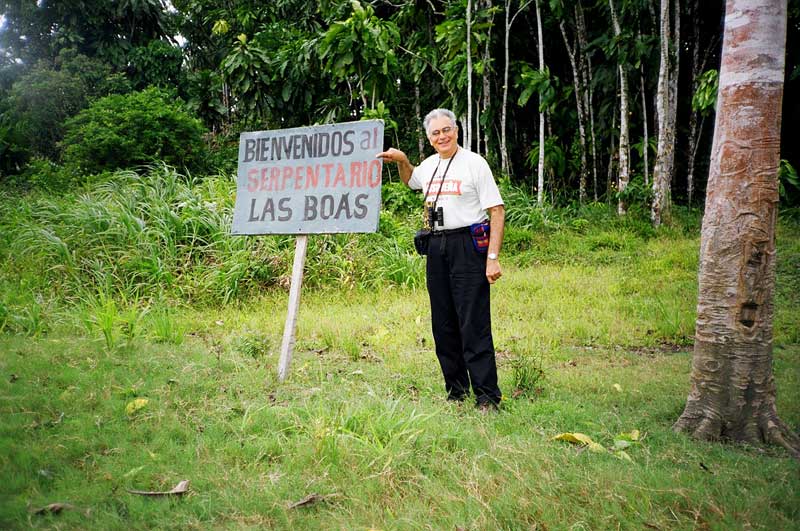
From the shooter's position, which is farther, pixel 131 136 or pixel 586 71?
pixel 586 71

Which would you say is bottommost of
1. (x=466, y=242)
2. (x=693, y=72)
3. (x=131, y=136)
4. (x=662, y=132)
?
(x=466, y=242)

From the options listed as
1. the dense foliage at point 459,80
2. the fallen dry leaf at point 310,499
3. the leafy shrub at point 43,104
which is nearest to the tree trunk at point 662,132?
the dense foliage at point 459,80

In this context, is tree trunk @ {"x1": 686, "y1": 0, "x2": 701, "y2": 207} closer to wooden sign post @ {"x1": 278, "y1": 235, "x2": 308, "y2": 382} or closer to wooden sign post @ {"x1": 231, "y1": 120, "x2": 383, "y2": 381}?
wooden sign post @ {"x1": 231, "y1": 120, "x2": 383, "y2": 381}

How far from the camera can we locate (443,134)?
341cm

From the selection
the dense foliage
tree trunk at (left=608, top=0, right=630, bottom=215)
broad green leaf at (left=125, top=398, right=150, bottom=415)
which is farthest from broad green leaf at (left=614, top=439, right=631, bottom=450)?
tree trunk at (left=608, top=0, right=630, bottom=215)

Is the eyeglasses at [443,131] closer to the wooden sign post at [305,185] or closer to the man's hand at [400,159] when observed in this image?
the man's hand at [400,159]

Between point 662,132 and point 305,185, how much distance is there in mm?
7071

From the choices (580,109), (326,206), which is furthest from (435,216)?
(580,109)

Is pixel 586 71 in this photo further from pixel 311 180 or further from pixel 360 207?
pixel 360 207

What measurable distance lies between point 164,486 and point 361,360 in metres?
2.21

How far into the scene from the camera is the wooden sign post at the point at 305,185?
12.8ft

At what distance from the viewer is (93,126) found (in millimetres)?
11586

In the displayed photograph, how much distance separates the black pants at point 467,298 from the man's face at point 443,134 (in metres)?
0.49

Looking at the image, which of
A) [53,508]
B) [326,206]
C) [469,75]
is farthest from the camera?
[469,75]
